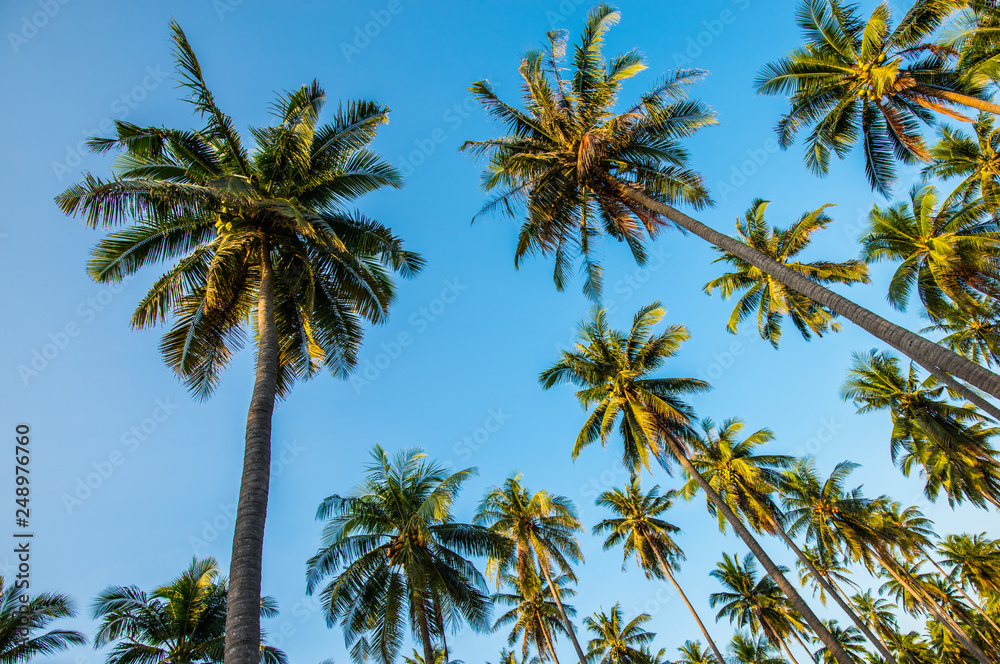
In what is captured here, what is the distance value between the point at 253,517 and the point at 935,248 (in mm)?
25679

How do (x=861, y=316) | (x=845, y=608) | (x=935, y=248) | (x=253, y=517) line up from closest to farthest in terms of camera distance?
(x=253, y=517), (x=861, y=316), (x=935, y=248), (x=845, y=608)

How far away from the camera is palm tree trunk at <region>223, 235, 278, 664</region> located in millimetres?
5988

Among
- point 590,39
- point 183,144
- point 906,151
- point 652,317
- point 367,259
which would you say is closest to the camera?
point 183,144

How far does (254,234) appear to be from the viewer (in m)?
10.2

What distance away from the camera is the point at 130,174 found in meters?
10.8

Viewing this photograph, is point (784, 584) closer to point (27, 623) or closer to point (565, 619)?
point (565, 619)

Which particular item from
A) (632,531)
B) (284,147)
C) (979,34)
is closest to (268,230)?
(284,147)

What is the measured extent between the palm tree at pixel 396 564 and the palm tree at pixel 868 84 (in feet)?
55.7

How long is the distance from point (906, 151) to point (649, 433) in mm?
13622

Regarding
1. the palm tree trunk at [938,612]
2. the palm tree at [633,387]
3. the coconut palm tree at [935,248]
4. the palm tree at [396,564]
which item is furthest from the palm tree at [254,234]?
the palm tree trunk at [938,612]

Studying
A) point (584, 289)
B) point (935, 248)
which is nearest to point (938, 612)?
point (935, 248)

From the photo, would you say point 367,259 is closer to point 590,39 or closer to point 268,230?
point 268,230

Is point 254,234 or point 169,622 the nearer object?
point 254,234

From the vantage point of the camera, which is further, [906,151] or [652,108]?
[906,151]
